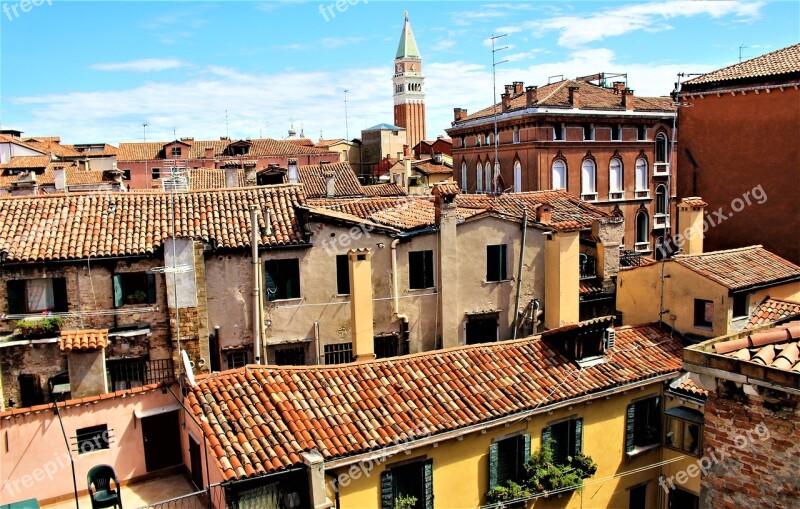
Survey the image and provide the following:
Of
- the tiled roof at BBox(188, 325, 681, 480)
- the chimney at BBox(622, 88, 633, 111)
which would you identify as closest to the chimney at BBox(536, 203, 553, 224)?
the tiled roof at BBox(188, 325, 681, 480)

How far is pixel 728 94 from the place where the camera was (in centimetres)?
2212

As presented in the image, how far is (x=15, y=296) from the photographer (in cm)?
1447

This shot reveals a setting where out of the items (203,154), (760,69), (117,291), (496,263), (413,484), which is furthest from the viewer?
(203,154)

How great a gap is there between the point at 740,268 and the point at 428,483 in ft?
33.9

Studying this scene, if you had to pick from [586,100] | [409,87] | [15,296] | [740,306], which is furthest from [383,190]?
[409,87]

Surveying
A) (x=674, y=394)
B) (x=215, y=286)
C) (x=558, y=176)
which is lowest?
(x=674, y=394)

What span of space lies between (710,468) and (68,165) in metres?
49.9

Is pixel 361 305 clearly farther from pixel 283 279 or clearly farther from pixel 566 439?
pixel 566 439

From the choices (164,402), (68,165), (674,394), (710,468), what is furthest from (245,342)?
(68,165)

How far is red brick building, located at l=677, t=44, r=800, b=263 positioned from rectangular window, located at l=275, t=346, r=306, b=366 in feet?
49.2

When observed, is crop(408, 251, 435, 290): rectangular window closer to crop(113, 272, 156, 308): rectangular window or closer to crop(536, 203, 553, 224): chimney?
crop(536, 203, 553, 224): chimney

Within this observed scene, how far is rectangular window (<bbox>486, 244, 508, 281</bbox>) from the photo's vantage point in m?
17.7

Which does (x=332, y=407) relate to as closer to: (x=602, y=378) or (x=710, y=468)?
(x=602, y=378)

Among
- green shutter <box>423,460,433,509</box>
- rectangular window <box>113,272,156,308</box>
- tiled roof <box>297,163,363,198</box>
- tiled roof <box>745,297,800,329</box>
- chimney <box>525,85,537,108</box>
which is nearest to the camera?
green shutter <box>423,460,433,509</box>
